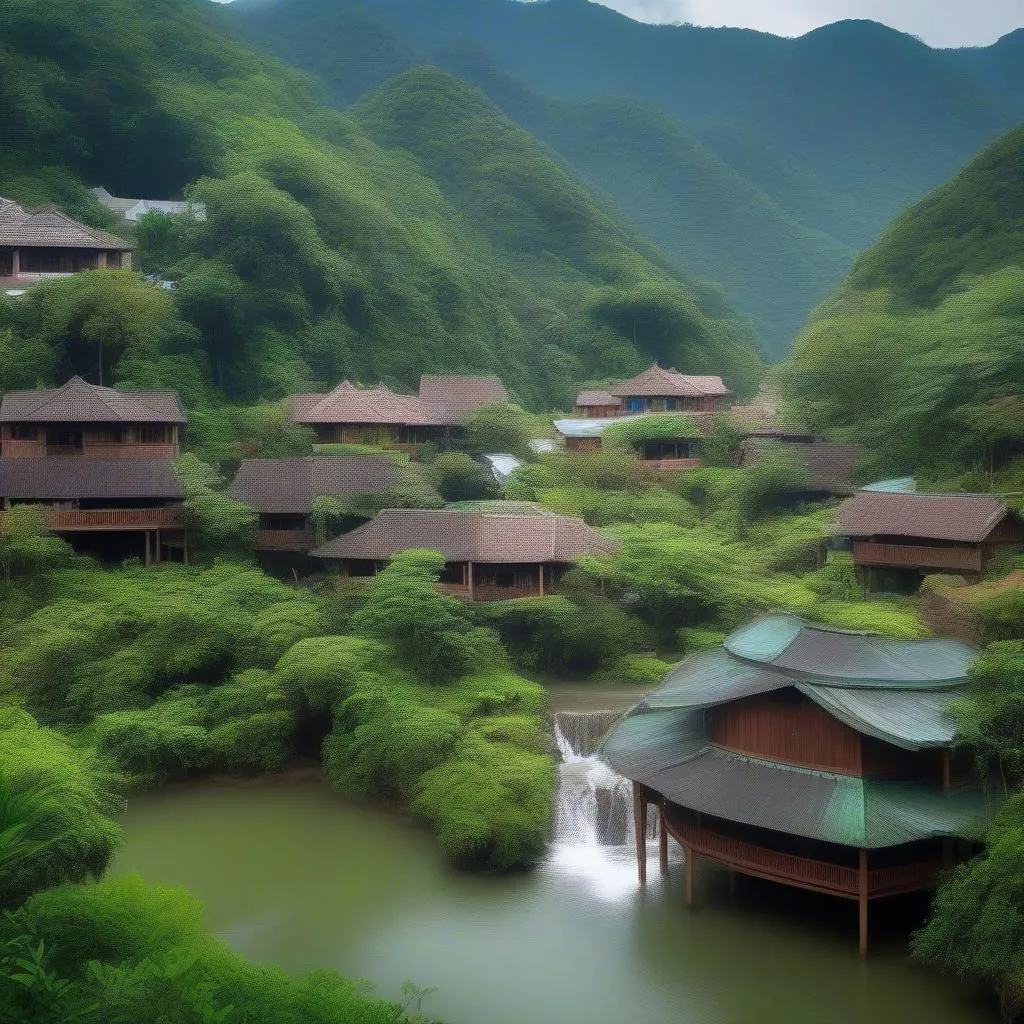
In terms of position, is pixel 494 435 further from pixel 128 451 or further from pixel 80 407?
pixel 80 407

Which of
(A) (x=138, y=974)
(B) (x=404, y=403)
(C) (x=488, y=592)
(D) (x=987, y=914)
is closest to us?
(A) (x=138, y=974)

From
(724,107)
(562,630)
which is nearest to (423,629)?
(562,630)

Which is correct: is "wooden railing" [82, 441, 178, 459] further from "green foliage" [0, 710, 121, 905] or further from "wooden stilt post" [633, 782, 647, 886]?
"wooden stilt post" [633, 782, 647, 886]

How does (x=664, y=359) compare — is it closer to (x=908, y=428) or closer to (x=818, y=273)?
(x=908, y=428)

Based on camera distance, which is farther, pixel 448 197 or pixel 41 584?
pixel 448 197

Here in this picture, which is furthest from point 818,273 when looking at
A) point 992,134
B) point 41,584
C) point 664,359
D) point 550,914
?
point 550,914

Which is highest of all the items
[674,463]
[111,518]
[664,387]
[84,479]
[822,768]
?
[664,387]
